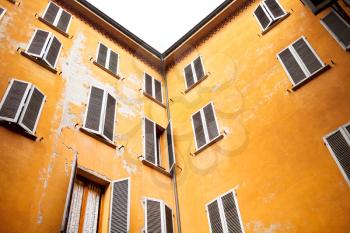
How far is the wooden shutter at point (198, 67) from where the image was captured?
11616 millimetres

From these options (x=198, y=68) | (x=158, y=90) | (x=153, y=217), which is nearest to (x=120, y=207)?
(x=153, y=217)

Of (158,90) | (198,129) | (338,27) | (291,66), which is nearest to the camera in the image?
(338,27)

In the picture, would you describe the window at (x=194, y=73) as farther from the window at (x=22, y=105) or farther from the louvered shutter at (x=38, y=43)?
the window at (x=22, y=105)

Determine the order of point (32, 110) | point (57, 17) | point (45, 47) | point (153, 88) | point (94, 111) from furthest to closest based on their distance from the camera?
1. point (153, 88)
2. point (57, 17)
3. point (45, 47)
4. point (94, 111)
5. point (32, 110)

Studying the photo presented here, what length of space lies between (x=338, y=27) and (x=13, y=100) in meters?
7.91

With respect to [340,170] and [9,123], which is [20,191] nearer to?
[9,123]

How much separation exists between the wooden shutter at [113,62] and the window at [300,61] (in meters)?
5.24

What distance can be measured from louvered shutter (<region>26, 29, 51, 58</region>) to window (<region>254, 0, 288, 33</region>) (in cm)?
657

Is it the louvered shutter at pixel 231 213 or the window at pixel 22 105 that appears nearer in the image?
the window at pixel 22 105

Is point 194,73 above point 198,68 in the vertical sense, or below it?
below

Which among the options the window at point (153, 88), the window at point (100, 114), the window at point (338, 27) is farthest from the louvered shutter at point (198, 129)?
the window at point (338, 27)

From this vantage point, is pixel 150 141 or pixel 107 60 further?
pixel 107 60

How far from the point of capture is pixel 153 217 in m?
7.72

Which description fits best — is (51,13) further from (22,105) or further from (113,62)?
(22,105)
